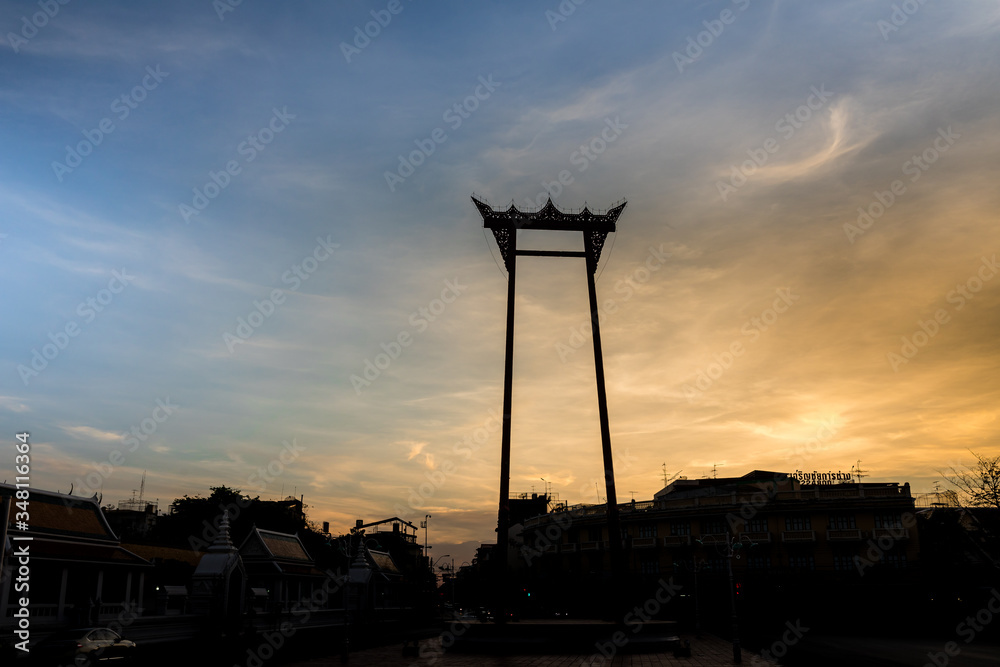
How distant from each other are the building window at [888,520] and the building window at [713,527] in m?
12.0

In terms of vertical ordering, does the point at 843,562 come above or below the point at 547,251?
below

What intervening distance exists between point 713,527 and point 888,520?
13699 mm

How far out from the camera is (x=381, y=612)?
5578cm

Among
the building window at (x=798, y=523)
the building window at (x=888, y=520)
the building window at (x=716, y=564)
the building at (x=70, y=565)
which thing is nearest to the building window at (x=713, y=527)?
the building window at (x=716, y=564)

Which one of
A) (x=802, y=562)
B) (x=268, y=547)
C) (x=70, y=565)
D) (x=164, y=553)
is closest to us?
(x=70, y=565)

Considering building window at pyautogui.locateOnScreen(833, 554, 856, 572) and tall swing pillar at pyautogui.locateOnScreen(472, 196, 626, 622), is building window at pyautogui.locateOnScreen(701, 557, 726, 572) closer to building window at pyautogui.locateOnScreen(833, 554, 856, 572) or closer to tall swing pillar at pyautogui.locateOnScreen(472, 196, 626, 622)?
building window at pyautogui.locateOnScreen(833, 554, 856, 572)

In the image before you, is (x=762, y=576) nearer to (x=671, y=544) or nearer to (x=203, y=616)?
(x=671, y=544)

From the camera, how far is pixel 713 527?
62.9m

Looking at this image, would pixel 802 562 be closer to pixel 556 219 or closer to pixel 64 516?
pixel 556 219

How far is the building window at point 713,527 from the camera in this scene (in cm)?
6259

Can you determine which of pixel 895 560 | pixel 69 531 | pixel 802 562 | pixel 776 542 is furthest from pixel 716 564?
pixel 69 531

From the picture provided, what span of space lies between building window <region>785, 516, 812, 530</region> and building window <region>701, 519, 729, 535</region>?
513 cm

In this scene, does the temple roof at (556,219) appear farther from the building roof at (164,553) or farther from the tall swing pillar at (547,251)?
the building roof at (164,553)

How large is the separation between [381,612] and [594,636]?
25.7 m
